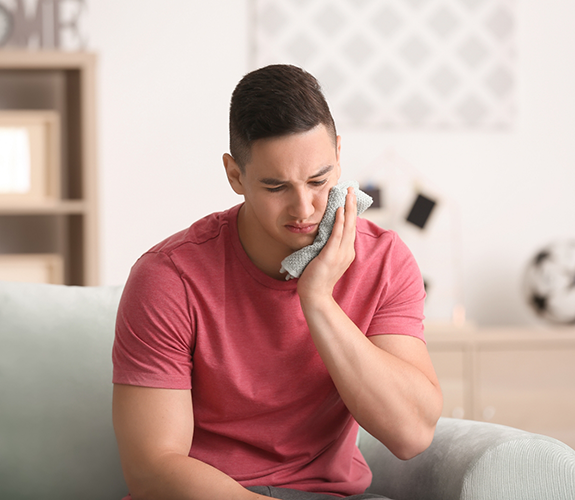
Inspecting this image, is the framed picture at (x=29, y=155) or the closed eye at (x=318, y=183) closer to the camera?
the closed eye at (x=318, y=183)

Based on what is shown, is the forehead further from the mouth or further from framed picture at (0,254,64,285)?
framed picture at (0,254,64,285)

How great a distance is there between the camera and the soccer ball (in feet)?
8.02

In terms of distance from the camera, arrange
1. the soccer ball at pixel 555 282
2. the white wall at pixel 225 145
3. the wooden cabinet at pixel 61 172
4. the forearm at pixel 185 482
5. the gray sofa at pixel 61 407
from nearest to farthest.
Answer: the forearm at pixel 185 482 < the gray sofa at pixel 61 407 < the wooden cabinet at pixel 61 172 < the soccer ball at pixel 555 282 < the white wall at pixel 225 145

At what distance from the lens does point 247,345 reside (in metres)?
1.10

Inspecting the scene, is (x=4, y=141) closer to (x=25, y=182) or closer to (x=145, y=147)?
(x=25, y=182)

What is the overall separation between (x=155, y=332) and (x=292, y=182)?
321 mm

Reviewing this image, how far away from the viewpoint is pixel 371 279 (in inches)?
45.7

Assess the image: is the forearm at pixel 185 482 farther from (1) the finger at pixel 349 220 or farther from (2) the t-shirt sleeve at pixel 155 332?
(1) the finger at pixel 349 220

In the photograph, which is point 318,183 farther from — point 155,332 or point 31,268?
point 31,268

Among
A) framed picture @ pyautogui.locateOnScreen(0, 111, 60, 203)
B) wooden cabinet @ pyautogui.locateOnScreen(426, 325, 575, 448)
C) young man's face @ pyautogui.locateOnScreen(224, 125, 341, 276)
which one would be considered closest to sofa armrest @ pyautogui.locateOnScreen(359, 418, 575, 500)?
young man's face @ pyautogui.locateOnScreen(224, 125, 341, 276)

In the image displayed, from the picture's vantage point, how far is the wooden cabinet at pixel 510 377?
2.34 meters

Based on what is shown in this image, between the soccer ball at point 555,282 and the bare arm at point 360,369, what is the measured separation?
5.05 ft

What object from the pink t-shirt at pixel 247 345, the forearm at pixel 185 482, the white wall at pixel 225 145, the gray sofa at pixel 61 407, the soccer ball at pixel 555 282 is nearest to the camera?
the forearm at pixel 185 482

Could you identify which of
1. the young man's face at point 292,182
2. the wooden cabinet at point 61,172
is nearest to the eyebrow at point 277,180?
the young man's face at point 292,182
